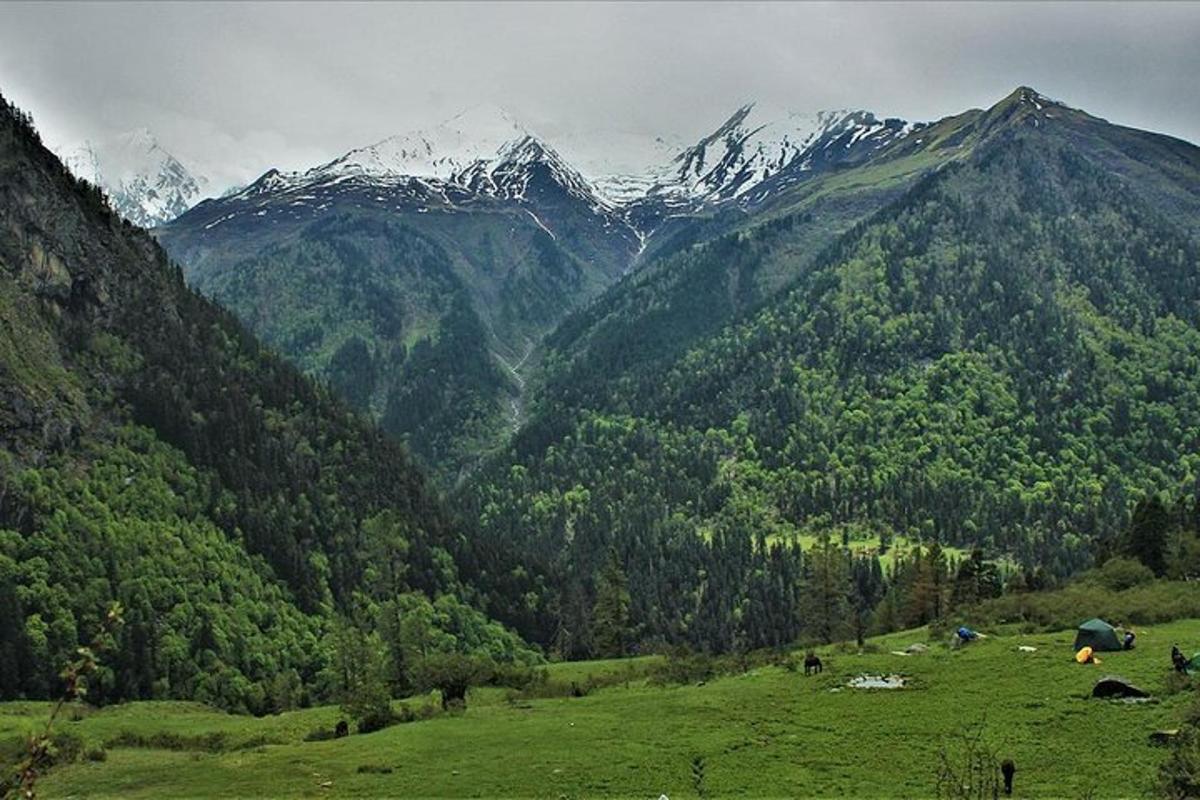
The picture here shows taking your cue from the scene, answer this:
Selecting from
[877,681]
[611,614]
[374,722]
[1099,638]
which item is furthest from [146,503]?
[1099,638]

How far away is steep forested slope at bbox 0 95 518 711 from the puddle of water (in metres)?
74.0

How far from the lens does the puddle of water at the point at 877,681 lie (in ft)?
213

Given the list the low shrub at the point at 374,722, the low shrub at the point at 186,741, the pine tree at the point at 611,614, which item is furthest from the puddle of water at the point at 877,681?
the pine tree at the point at 611,614

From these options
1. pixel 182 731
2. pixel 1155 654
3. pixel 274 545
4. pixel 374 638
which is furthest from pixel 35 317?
pixel 1155 654

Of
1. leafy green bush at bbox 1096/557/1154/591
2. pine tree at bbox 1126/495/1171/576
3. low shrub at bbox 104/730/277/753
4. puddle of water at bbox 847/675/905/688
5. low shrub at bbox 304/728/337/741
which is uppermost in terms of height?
pine tree at bbox 1126/495/1171/576

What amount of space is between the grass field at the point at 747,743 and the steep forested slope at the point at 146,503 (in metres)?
48.0

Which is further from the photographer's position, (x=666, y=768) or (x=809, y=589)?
(x=809, y=589)

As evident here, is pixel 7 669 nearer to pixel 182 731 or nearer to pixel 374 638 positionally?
pixel 182 731

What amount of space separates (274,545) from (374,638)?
32179mm

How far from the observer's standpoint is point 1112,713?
51.1 m

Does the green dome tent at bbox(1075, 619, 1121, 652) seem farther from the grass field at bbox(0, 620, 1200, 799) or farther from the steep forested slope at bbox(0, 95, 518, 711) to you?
the steep forested slope at bbox(0, 95, 518, 711)

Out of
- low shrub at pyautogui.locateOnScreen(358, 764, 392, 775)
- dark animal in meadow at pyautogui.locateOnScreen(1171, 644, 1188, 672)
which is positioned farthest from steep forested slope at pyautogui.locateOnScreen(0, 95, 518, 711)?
dark animal in meadow at pyautogui.locateOnScreen(1171, 644, 1188, 672)

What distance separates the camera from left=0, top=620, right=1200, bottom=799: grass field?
45156mm

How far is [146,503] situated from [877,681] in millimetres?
121385
